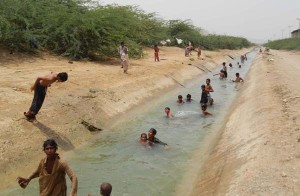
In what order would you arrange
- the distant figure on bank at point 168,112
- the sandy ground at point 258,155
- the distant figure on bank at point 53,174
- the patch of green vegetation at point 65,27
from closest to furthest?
the distant figure on bank at point 53,174, the sandy ground at point 258,155, the distant figure on bank at point 168,112, the patch of green vegetation at point 65,27

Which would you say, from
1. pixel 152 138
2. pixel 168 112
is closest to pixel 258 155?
pixel 152 138

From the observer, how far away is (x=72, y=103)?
1290 centimetres

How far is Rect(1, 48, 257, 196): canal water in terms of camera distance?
26.4 feet

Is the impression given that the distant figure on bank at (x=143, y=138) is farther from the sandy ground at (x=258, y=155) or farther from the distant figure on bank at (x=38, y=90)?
the distant figure on bank at (x=38, y=90)

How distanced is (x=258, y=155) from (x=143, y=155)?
331 cm

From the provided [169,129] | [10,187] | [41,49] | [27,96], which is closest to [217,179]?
[10,187]

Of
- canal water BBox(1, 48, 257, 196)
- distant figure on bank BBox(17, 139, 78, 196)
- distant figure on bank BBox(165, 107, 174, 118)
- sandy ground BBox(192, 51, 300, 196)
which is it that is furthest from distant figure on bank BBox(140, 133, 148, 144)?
distant figure on bank BBox(17, 139, 78, 196)

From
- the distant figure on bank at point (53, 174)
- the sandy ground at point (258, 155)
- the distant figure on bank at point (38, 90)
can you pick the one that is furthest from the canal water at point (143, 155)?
the distant figure on bank at point (53, 174)

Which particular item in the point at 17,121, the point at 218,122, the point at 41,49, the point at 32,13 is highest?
the point at 32,13

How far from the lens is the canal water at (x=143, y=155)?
8055 millimetres

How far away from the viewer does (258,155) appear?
312 inches

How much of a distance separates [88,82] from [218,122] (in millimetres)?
5788

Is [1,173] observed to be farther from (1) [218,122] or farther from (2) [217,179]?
(1) [218,122]

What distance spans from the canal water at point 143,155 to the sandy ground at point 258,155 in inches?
29.9
